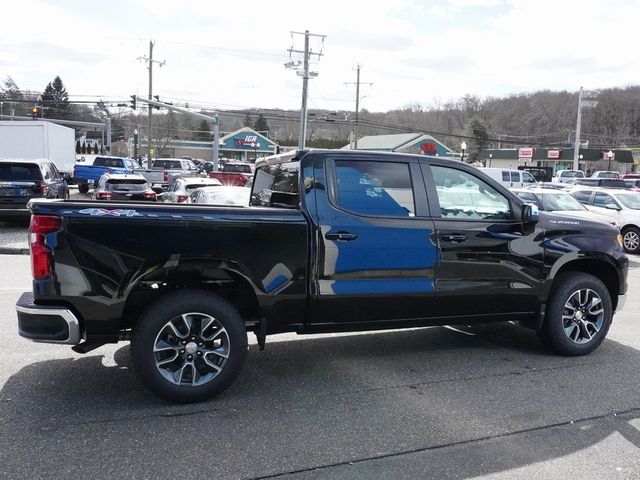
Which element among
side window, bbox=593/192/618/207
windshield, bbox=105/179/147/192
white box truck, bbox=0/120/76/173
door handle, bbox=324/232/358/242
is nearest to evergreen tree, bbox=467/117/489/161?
white box truck, bbox=0/120/76/173

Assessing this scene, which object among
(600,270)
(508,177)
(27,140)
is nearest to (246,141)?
(27,140)

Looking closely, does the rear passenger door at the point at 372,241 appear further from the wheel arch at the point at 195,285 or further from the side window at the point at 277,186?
the wheel arch at the point at 195,285

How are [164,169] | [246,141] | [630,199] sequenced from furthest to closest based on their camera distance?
[246,141]
[164,169]
[630,199]

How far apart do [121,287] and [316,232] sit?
1.49 m

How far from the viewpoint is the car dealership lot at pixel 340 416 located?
134 inches

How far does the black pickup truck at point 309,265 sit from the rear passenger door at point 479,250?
13 mm

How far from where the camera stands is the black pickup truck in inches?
157

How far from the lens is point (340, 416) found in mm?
4105

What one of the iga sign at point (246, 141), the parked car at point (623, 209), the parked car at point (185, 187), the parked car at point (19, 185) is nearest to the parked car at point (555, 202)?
the parked car at point (623, 209)

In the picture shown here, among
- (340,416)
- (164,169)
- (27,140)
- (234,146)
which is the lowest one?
(340,416)

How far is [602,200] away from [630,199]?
679mm

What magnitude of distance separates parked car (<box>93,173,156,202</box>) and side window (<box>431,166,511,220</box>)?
14.9m

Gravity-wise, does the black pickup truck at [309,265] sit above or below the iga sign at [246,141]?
below

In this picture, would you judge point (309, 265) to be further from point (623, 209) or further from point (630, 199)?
point (630, 199)
